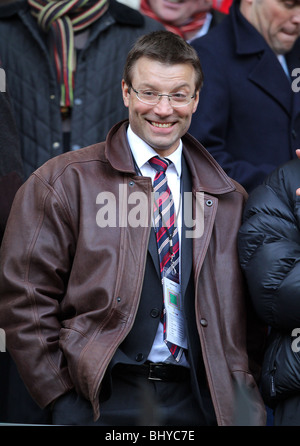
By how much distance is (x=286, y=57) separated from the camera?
461 centimetres

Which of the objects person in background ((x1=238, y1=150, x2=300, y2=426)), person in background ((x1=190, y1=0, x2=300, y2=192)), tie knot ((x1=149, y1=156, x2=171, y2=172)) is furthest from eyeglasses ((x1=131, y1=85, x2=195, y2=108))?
person in background ((x1=190, y1=0, x2=300, y2=192))

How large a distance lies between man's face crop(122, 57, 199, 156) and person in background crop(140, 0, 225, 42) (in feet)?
4.30

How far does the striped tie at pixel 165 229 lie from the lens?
3.51m

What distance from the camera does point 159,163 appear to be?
3.66 m

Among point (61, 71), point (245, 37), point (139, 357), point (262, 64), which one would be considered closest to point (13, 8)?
point (61, 71)

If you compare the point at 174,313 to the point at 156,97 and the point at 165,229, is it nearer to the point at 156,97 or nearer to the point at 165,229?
the point at 165,229

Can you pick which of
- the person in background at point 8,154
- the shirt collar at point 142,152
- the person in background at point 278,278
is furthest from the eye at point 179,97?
the person in background at point 8,154

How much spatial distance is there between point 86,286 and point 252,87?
57.8 inches

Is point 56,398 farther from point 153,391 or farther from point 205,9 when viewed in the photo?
point 205,9

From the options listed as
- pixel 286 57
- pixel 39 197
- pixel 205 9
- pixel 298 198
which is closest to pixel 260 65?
pixel 286 57

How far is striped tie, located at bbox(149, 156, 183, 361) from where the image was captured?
351cm

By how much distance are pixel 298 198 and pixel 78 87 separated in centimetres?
142

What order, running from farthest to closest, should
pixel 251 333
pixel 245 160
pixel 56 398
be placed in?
pixel 245 160 → pixel 251 333 → pixel 56 398

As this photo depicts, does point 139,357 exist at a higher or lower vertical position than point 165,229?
lower
